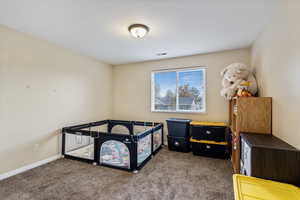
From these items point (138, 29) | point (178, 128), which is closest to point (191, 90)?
point (178, 128)

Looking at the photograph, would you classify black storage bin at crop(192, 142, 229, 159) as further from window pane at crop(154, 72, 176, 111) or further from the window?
window pane at crop(154, 72, 176, 111)

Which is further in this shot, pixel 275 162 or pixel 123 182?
pixel 123 182

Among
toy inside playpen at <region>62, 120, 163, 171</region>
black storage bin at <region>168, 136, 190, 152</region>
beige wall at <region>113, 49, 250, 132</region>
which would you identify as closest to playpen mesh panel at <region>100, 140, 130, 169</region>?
toy inside playpen at <region>62, 120, 163, 171</region>

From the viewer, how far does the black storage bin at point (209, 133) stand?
117 inches

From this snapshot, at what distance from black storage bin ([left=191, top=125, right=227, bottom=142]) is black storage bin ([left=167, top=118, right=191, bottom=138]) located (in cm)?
19

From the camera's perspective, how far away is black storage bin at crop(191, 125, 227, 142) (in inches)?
117

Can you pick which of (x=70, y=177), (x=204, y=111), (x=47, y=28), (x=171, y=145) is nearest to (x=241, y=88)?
(x=204, y=111)

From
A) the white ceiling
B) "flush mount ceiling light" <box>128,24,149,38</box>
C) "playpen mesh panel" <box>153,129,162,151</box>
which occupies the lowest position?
"playpen mesh panel" <box>153,129,162,151</box>

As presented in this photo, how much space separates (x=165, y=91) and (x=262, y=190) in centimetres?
313

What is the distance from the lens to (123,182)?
2.15 metres

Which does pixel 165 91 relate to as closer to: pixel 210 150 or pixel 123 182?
pixel 210 150

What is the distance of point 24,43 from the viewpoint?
8.23ft

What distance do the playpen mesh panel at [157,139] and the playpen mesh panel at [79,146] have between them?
4.45 feet

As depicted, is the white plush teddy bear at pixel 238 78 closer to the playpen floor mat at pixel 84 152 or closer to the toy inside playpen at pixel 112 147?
the toy inside playpen at pixel 112 147
